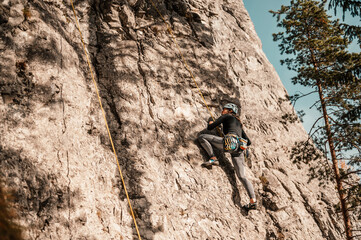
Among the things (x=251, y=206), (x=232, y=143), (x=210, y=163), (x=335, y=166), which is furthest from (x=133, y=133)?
(x=335, y=166)

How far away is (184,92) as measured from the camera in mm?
7496

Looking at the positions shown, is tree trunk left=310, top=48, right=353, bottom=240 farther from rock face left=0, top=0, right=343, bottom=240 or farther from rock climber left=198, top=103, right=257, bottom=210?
rock climber left=198, top=103, right=257, bottom=210

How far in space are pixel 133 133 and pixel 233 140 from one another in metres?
2.23

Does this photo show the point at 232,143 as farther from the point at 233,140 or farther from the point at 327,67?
the point at 327,67

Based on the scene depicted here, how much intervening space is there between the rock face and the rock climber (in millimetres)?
277

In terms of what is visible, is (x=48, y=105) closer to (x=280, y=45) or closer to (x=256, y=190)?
(x=256, y=190)

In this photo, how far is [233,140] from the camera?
6.07 meters

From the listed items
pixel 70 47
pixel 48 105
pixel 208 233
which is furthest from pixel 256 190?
pixel 70 47

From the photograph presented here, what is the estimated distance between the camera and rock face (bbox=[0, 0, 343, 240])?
4.39 m

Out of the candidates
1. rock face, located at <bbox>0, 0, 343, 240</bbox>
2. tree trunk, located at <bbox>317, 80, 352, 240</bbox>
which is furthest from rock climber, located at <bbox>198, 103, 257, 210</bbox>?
tree trunk, located at <bbox>317, 80, 352, 240</bbox>

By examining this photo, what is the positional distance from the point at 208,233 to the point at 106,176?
7.39 feet

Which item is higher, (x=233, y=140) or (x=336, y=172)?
(x=336, y=172)

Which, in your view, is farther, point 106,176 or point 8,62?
point 106,176

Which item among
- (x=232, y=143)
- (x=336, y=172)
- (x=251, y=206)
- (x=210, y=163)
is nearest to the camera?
(x=251, y=206)
